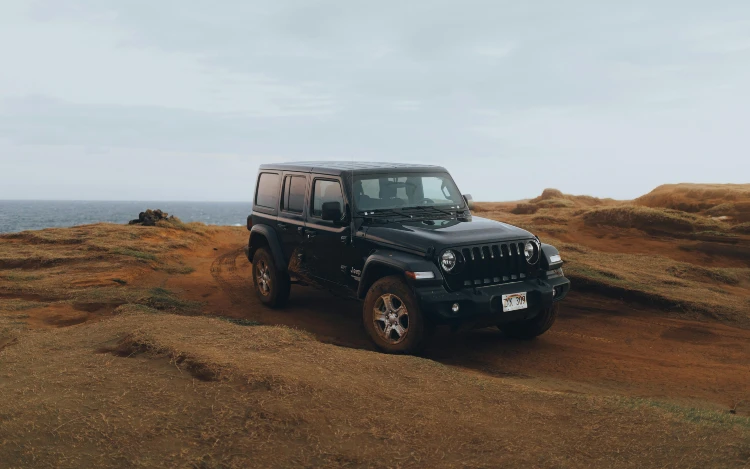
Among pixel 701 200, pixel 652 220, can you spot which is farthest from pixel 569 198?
pixel 652 220

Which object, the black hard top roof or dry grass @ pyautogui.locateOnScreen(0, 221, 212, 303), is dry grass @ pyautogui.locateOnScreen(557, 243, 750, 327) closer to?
the black hard top roof

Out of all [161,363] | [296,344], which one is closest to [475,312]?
[296,344]

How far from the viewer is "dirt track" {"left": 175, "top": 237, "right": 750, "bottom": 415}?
5875 mm

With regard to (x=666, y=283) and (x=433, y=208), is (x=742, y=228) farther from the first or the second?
(x=433, y=208)

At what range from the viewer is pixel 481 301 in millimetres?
6148

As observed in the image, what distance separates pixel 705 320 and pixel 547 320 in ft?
9.50

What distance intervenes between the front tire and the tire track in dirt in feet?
11.9

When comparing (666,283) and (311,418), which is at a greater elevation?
(666,283)

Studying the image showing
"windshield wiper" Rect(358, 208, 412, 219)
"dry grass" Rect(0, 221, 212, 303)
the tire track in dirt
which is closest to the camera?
"windshield wiper" Rect(358, 208, 412, 219)

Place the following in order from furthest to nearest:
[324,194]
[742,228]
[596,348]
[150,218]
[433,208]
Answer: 1. [150,218]
2. [742,228]
3. [324,194]
4. [433,208]
5. [596,348]

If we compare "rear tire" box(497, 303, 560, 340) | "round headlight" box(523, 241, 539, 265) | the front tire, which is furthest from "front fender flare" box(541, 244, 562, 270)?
the front tire

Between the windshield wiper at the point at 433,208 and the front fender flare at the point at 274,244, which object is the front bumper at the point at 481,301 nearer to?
the windshield wiper at the point at 433,208

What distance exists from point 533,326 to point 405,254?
2.04 metres

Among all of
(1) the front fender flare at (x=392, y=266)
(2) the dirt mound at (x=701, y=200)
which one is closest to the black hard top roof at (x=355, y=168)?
(1) the front fender flare at (x=392, y=266)
